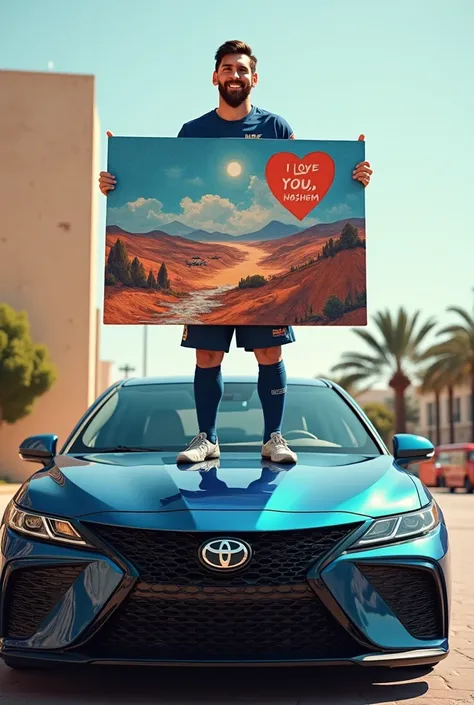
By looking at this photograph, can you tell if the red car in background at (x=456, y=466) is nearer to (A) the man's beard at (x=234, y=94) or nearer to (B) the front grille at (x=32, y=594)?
(A) the man's beard at (x=234, y=94)

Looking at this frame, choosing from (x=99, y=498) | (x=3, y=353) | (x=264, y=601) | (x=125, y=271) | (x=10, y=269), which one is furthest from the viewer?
(x=10, y=269)

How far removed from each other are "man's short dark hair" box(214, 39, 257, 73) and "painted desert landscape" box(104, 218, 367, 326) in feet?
2.86

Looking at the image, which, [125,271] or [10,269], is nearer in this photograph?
[125,271]

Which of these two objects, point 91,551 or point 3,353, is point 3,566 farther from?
point 3,353

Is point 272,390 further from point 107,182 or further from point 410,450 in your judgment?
point 107,182

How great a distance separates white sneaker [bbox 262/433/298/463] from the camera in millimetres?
4070

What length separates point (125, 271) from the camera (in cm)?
462

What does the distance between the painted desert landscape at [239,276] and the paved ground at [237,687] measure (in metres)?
1.66

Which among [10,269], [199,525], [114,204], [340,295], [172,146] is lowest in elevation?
[199,525]

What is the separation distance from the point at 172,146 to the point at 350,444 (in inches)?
68.5

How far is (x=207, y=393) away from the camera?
4668 millimetres

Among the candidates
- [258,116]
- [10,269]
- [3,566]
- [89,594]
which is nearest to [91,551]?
[89,594]

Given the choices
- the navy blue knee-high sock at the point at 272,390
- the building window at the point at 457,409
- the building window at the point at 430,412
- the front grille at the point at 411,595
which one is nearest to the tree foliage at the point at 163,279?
the navy blue knee-high sock at the point at 272,390

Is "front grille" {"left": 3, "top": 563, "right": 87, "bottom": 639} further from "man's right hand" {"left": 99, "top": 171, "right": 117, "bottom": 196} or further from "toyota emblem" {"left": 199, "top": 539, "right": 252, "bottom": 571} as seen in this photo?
"man's right hand" {"left": 99, "top": 171, "right": 117, "bottom": 196}
